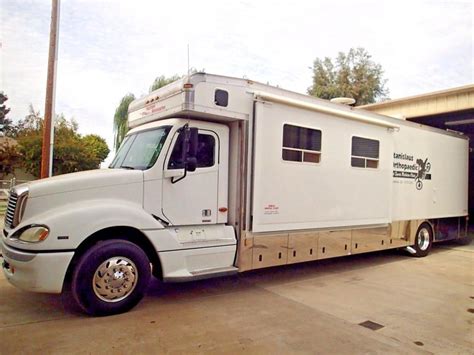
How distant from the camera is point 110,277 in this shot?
15.5 ft

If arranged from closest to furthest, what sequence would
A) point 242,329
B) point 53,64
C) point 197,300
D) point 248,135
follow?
point 242,329
point 197,300
point 248,135
point 53,64

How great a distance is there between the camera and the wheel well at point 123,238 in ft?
15.5

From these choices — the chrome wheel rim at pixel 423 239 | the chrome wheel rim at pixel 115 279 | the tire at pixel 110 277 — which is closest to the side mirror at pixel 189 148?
the tire at pixel 110 277

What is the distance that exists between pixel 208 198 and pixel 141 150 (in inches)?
49.4

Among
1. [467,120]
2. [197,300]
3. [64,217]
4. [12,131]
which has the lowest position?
[197,300]

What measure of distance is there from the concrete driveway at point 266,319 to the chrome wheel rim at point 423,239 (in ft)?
8.29

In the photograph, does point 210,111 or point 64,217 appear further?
point 210,111

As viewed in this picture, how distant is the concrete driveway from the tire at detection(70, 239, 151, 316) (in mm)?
173

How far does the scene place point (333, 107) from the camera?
7.20 m

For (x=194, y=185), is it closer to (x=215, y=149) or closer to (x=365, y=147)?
(x=215, y=149)

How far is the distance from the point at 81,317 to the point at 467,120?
12719 millimetres

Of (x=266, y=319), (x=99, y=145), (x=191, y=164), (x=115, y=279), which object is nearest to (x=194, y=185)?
(x=191, y=164)

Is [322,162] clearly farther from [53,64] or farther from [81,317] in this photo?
[53,64]

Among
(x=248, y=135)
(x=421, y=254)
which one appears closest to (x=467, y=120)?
(x=421, y=254)
